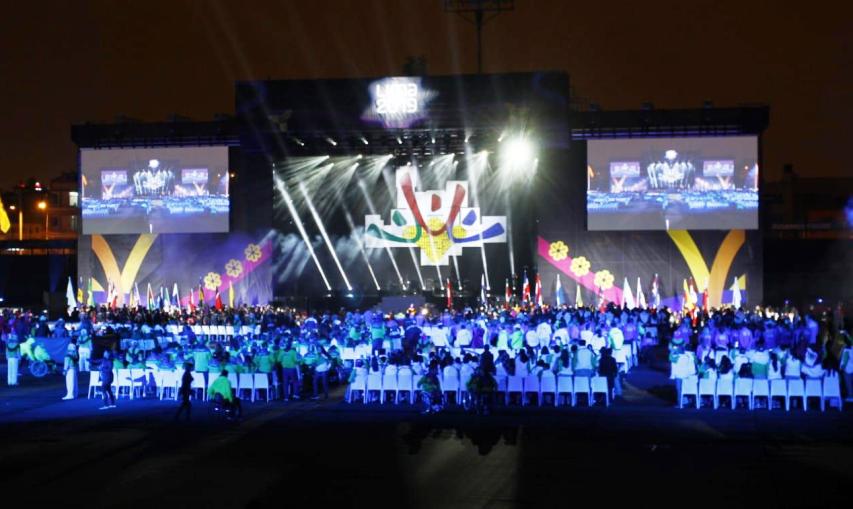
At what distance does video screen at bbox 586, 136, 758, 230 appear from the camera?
118 ft

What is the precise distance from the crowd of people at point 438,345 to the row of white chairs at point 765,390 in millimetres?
160

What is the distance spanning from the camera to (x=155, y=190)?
39.2m

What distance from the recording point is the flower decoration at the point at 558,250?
121ft

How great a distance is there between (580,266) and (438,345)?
13044 mm

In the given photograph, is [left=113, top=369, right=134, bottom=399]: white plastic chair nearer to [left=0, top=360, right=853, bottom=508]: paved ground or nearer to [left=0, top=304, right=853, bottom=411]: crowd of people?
[left=0, top=304, right=853, bottom=411]: crowd of people

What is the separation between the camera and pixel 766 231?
A: 49062mm

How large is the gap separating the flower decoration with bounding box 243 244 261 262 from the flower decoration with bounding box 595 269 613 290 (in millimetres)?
12270

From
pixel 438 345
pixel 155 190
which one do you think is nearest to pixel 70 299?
pixel 155 190

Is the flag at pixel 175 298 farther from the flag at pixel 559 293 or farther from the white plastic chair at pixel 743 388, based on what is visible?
the white plastic chair at pixel 743 388

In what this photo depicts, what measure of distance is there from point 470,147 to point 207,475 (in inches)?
1021

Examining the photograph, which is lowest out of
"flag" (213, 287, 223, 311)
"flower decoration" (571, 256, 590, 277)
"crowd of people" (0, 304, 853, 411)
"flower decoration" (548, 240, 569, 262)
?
"crowd of people" (0, 304, 853, 411)

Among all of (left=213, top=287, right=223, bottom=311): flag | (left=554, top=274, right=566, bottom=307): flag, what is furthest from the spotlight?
(left=213, top=287, right=223, bottom=311): flag

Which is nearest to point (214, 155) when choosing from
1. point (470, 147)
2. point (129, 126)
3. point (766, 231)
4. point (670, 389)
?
point (129, 126)

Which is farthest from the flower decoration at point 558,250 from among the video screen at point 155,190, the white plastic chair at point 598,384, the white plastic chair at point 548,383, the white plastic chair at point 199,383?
the white plastic chair at point 199,383
